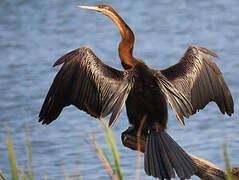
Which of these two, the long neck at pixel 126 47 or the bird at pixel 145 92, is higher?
the long neck at pixel 126 47

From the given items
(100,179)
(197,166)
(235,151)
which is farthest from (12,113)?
(197,166)

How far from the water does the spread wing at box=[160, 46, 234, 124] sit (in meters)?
1.92

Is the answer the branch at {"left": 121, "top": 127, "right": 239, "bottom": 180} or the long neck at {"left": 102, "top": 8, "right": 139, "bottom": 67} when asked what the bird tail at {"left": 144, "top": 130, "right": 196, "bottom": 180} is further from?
the long neck at {"left": 102, "top": 8, "right": 139, "bottom": 67}

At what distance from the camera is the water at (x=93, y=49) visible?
29.9 feet

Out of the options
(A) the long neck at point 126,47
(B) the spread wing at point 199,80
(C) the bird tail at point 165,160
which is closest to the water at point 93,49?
(B) the spread wing at point 199,80

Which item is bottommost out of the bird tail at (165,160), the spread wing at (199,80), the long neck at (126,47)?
the bird tail at (165,160)

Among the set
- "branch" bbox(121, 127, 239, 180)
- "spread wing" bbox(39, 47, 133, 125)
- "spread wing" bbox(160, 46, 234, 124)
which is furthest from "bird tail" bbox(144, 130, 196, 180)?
"spread wing" bbox(160, 46, 234, 124)

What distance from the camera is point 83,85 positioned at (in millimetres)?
6352

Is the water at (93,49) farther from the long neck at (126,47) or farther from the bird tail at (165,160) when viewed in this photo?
the bird tail at (165,160)

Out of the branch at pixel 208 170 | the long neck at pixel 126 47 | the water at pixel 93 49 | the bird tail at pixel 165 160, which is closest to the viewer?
the bird tail at pixel 165 160

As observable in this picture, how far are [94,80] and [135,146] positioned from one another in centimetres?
83

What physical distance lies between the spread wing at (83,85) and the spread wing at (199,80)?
585 mm

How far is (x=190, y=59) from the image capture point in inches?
267

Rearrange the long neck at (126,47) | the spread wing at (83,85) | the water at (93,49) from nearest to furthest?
the spread wing at (83,85) < the long neck at (126,47) < the water at (93,49)
